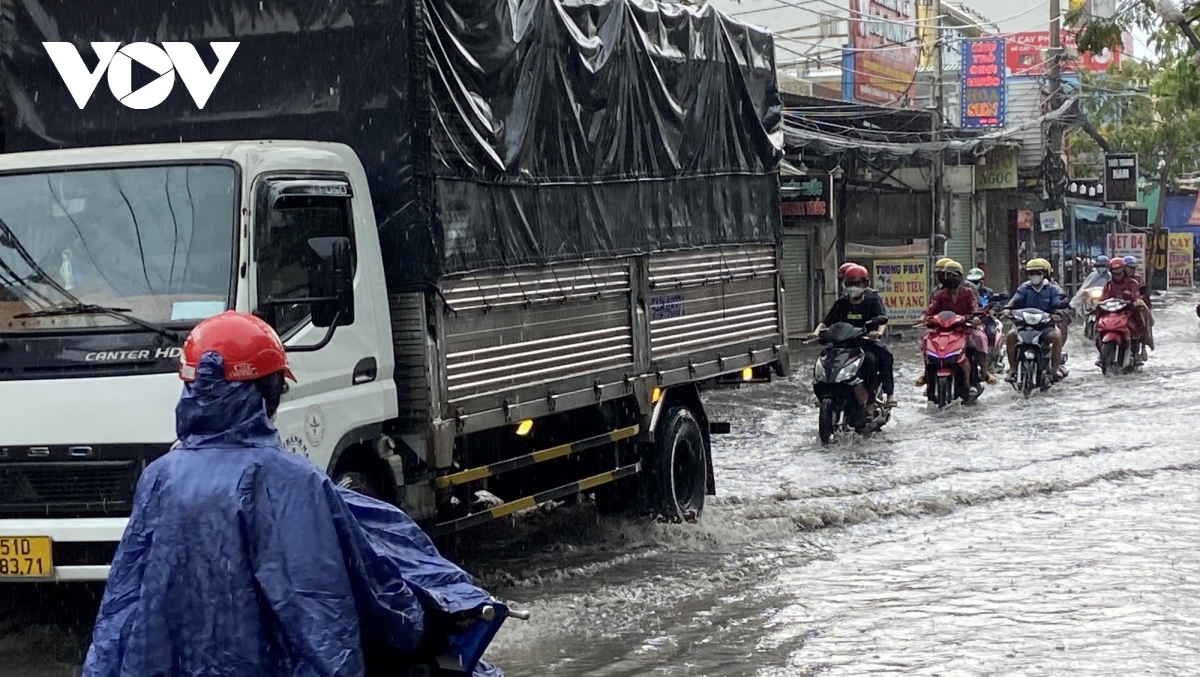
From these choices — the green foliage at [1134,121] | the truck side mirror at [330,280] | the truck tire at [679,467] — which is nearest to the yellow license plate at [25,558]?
the truck side mirror at [330,280]

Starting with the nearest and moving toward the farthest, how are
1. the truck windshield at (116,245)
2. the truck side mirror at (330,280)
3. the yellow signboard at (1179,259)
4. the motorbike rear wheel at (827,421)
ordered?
the truck windshield at (116,245) → the truck side mirror at (330,280) → the motorbike rear wheel at (827,421) → the yellow signboard at (1179,259)

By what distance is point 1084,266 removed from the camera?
46.8 metres

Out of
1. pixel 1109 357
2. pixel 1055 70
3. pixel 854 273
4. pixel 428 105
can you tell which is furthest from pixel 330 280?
pixel 1055 70

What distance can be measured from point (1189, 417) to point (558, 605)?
33.0 ft

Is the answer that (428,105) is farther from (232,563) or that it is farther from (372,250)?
(232,563)

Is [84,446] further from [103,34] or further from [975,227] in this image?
[975,227]

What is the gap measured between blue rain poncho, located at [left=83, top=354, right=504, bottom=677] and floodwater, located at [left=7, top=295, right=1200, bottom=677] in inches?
136

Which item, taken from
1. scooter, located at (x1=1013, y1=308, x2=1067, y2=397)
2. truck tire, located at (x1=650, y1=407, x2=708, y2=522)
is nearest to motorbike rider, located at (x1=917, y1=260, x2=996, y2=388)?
scooter, located at (x1=1013, y1=308, x2=1067, y2=397)

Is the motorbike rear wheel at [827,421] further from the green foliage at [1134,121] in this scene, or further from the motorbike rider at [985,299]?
the green foliage at [1134,121]

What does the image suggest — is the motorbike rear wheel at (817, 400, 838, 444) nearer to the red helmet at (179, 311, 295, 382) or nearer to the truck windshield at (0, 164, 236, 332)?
the truck windshield at (0, 164, 236, 332)

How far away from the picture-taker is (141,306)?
6.12 m

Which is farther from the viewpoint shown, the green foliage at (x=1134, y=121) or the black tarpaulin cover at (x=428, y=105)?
the green foliage at (x=1134, y=121)

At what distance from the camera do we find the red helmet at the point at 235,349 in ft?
10.1

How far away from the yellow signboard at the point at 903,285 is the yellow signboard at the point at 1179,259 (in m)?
23.5
